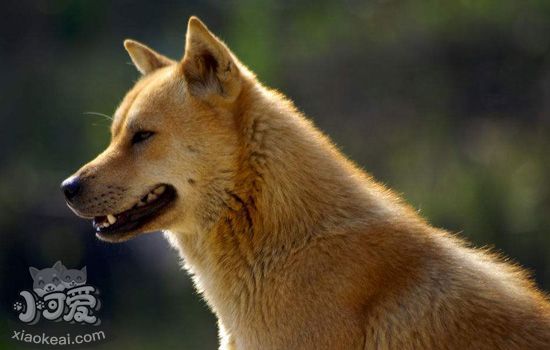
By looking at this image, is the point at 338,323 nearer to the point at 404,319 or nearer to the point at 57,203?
the point at 404,319

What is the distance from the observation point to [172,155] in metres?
3.94

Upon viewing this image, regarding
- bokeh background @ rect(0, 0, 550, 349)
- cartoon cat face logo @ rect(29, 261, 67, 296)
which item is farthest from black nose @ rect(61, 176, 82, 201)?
bokeh background @ rect(0, 0, 550, 349)

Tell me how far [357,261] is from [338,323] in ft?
0.92

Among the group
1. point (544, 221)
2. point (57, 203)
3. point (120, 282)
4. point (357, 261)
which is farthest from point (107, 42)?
point (357, 261)

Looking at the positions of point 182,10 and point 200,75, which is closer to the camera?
point 200,75

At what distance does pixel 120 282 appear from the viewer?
886cm

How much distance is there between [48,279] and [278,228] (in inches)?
153

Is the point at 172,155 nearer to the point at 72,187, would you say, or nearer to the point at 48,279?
the point at 72,187

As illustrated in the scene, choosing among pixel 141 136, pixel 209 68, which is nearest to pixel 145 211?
pixel 141 136

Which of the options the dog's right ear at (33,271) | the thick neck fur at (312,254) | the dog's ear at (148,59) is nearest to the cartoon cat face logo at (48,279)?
the dog's right ear at (33,271)

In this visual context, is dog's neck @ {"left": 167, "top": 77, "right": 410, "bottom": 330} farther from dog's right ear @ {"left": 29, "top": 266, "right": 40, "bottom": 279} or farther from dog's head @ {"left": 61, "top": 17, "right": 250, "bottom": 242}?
dog's right ear @ {"left": 29, "top": 266, "right": 40, "bottom": 279}

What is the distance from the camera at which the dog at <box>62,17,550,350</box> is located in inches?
142

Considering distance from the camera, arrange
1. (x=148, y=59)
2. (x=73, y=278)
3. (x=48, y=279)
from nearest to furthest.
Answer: (x=148, y=59) < (x=48, y=279) < (x=73, y=278)

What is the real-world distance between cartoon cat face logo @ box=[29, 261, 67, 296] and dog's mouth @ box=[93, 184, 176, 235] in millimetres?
2888
